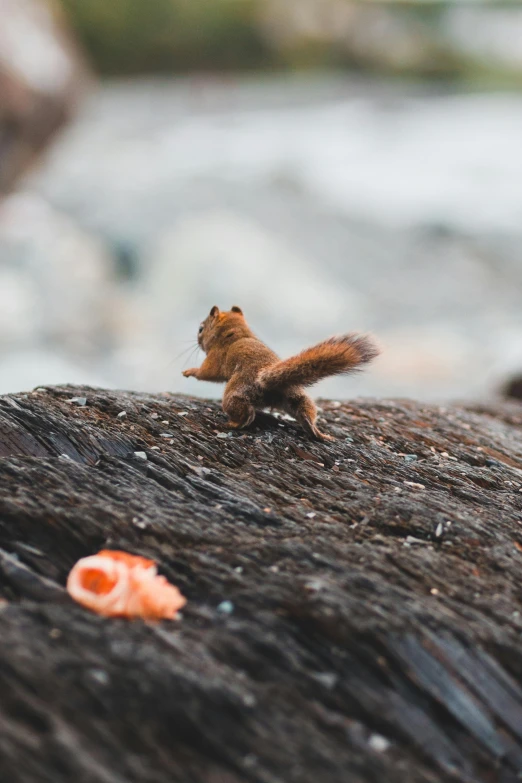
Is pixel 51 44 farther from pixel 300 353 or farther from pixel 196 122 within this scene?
pixel 300 353

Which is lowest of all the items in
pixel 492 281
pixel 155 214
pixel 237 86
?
pixel 155 214

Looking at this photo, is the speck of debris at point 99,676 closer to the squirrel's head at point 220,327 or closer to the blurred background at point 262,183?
the squirrel's head at point 220,327

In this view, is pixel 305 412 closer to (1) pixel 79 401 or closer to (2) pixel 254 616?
(1) pixel 79 401

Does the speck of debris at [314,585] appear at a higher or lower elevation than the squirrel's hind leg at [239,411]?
lower

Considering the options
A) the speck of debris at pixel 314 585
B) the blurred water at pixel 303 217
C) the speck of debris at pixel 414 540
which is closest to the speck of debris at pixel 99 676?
the speck of debris at pixel 314 585

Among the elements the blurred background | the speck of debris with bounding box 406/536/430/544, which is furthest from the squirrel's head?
the blurred background

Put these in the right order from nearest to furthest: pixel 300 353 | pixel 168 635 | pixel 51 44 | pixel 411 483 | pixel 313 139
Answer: pixel 168 635, pixel 411 483, pixel 300 353, pixel 51 44, pixel 313 139

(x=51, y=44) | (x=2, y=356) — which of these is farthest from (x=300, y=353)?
(x=51, y=44)

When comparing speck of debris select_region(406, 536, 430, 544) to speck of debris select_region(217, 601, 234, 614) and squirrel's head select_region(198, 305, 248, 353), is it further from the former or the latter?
squirrel's head select_region(198, 305, 248, 353)
